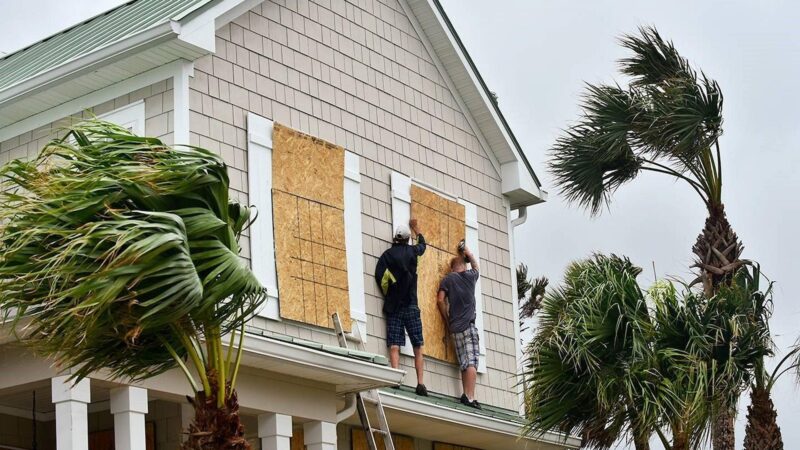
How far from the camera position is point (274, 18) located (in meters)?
16.0

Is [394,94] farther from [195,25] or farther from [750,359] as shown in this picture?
[750,359]

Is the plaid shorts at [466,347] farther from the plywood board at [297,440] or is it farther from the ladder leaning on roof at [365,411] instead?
the plywood board at [297,440]

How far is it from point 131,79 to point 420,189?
14.3ft

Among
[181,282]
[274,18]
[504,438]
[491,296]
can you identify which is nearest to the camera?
[181,282]

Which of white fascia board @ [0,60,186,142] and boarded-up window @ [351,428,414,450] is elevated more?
→ white fascia board @ [0,60,186,142]

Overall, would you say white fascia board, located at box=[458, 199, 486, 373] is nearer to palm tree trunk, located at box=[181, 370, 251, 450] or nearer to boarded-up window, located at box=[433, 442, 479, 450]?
boarded-up window, located at box=[433, 442, 479, 450]

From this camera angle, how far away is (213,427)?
9.59 meters

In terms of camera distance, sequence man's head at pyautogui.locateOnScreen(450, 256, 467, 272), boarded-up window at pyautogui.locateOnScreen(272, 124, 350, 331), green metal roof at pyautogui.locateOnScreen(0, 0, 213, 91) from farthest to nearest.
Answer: man's head at pyautogui.locateOnScreen(450, 256, 467, 272) → green metal roof at pyautogui.locateOnScreen(0, 0, 213, 91) → boarded-up window at pyautogui.locateOnScreen(272, 124, 350, 331)

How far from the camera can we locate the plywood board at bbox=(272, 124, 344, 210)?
15445 mm

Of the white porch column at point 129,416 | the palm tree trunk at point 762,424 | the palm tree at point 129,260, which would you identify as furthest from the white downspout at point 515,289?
the palm tree at point 129,260

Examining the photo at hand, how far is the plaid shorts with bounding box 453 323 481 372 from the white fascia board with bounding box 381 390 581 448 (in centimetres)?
84

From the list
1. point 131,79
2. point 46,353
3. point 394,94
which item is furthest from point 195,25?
point 46,353

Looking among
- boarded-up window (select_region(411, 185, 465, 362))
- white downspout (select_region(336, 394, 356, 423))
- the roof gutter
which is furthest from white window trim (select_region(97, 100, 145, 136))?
boarded-up window (select_region(411, 185, 465, 362))

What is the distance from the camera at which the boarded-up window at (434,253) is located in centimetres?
1730
